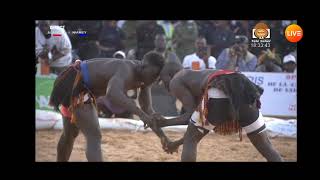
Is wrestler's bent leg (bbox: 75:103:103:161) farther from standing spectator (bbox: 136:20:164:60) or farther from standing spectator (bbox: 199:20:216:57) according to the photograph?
standing spectator (bbox: 199:20:216:57)

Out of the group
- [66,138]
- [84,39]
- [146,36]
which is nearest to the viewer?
[66,138]

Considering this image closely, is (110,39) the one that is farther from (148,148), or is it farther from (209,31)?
(148,148)

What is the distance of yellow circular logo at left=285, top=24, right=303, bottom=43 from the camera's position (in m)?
6.13

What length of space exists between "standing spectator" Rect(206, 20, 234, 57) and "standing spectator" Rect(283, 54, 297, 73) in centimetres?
101

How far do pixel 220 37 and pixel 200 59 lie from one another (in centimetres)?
56

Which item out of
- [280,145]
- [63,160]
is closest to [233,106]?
[63,160]

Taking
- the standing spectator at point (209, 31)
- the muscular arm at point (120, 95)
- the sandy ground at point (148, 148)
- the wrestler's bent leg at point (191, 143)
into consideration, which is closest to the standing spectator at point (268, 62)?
the standing spectator at point (209, 31)

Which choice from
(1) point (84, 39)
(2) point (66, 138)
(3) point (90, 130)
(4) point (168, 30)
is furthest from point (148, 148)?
(4) point (168, 30)

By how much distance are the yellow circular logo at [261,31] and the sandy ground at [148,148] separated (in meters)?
1.62

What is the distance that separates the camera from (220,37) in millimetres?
9070

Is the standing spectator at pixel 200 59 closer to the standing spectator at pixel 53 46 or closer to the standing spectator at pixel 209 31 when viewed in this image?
the standing spectator at pixel 209 31

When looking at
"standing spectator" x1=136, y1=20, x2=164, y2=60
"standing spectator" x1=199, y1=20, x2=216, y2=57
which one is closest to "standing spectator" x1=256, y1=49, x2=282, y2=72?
"standing spectator" x1=199, y1=20, x2=216, y2=57

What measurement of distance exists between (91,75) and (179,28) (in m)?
4.49

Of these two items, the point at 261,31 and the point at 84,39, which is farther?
the point at 84,39
